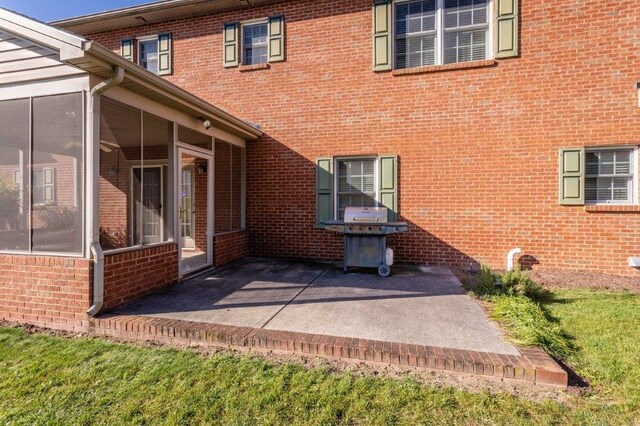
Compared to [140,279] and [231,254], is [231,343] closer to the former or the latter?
[140,279]

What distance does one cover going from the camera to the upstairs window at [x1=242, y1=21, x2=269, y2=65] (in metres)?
8.20

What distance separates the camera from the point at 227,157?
776 centimetres

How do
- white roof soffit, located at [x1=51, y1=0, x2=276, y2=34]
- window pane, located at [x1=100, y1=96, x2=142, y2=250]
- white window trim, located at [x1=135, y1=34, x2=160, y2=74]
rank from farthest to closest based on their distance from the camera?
white window trim, located at [x1=135, y1=34, x2=160, y2=74] → white roof soffit, located at [x1=51, y1=0, x2=276, y2=34] → window pane, located at [x1=100, y1=96, x2=142, y2=250]

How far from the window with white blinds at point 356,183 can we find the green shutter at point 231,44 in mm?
3675

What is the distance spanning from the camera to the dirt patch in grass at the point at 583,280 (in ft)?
18.7

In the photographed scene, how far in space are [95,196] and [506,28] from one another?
7.78m

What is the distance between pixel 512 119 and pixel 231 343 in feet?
21.8

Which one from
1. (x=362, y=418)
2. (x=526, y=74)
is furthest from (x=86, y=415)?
(x=526, y=74)


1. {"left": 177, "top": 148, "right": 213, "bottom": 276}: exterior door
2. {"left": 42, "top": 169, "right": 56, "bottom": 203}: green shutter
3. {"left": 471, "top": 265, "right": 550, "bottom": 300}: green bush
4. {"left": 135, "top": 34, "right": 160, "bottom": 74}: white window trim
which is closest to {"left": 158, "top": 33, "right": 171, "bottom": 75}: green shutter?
{"left": 135, "top": 34, "right": 160, "bottom": 74}: white window trim

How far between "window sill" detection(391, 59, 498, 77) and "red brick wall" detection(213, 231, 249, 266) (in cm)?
503

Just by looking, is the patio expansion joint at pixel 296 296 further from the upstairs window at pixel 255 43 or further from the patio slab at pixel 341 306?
the upstairs window at pixel 255 43

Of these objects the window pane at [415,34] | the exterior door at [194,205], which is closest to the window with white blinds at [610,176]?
the window pane at [415,34]

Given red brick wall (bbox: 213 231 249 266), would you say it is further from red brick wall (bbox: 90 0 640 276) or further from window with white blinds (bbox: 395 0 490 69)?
window with white blinds (bbox: 395 0 490 69)

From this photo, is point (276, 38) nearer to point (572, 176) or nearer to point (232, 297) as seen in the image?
point (232, 297)
